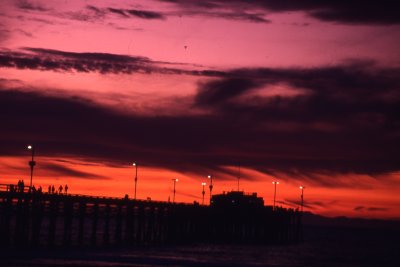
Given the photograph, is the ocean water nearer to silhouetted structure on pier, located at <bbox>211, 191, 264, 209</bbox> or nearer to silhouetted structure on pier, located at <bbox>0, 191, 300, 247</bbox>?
silhouetted structure on pier, located at <bbox>0, 191, 300, 247</bbox>

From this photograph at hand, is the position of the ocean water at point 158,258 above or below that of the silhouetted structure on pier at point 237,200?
below

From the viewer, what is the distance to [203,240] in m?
97.4

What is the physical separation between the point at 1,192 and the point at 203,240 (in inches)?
1699

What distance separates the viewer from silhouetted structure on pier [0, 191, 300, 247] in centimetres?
6197

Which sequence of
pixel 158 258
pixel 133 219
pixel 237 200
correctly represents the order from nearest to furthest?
pixel 158 258 → pixel 133 219 → pixel 237 200

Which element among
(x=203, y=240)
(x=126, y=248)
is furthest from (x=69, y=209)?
(x=203, y=240)

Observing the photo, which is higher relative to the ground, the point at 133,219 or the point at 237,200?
the point at 237,200

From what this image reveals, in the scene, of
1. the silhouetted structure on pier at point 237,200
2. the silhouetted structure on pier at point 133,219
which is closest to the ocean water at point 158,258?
the silhouetted structure on pier at point 133,219

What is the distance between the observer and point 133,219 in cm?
7775

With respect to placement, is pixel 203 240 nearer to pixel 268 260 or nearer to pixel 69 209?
pixel 268 260

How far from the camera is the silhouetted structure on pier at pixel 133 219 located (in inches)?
2440

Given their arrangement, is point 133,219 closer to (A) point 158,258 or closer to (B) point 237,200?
(A) point 158,258

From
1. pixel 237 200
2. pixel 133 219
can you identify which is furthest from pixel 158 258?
pixel 237 200

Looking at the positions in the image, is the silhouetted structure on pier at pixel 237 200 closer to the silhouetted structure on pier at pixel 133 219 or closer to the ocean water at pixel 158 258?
the silhouetted structure on pier at pixel 133 219
